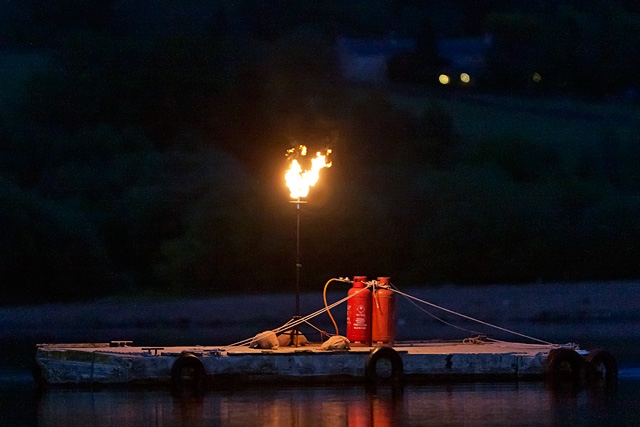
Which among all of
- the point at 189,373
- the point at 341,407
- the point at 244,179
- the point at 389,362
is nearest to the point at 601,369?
the point at 389,362

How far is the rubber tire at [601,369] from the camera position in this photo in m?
22.4

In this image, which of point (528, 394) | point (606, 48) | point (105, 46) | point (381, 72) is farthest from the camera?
point (606, 48)

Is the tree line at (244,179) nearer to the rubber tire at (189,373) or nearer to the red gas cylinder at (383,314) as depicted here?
the red gas cylinder at (383,314)

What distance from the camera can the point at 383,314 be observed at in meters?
22.7

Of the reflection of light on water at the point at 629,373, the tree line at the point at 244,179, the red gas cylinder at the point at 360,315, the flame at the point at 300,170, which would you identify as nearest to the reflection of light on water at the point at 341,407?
the red gas cylinder at the point at 360,315

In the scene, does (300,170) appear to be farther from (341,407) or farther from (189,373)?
(341,407)

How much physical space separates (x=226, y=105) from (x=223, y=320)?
17.4 meters

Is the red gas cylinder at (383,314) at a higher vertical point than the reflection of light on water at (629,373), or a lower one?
higher

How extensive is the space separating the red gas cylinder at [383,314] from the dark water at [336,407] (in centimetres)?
152

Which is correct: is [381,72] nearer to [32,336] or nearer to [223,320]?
[223,320]

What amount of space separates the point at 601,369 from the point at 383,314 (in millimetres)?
3549

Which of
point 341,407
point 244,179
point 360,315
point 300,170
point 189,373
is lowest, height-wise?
point 341,407

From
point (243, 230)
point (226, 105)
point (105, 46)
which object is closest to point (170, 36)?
point (105, 46)

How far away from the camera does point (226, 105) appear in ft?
194
